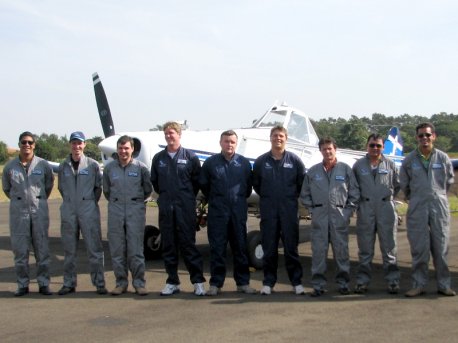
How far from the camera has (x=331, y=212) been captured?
249 inches

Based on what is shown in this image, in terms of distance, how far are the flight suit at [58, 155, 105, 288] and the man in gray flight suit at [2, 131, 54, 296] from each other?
25 centimetres

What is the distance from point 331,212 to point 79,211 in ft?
9.68

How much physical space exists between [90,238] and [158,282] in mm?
1298

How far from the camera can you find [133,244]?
646 cm

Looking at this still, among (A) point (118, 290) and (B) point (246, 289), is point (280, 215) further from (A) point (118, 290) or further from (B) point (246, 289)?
(A) point (118, 290)

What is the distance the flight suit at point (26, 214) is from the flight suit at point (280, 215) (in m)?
2.62

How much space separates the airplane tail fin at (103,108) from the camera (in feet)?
37.1

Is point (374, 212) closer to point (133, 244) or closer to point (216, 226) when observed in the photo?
point (216, 226)

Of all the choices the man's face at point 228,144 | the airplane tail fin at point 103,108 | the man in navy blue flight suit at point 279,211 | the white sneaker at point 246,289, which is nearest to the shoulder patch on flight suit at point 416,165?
the man in navy blue flight suit at point 279,211

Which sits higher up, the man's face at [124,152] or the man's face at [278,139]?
the man's face at [278,139]

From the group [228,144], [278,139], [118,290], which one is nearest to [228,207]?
[228,144]

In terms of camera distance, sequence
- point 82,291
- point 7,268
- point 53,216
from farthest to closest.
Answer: point 53,216, point 7,268, point 82,291

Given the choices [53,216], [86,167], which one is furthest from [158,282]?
[53,216]

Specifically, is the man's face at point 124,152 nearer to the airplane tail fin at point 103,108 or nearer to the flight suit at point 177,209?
the flight suit at point 177,209
